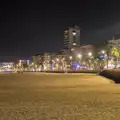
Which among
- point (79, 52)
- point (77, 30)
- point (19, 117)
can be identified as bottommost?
point (19, 117)

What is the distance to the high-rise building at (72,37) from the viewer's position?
188375mm

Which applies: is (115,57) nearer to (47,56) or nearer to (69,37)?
(47,56)

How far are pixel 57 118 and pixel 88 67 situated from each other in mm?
102077

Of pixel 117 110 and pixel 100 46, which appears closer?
pixel 117 110

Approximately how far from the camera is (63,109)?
38.7 ft

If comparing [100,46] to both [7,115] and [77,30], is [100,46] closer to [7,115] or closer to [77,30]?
[77,30]

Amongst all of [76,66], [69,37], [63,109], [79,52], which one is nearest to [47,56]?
[69,37]

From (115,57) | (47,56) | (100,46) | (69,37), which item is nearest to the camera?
(115,57)

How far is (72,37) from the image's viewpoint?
190125 millimetres

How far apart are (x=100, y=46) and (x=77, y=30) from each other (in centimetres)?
8308

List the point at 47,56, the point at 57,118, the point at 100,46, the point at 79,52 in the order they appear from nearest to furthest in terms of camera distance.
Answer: the point at 57,118 → the point at 100,46 → the point at 79,52 → the point at 47,56

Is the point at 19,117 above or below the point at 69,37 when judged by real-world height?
below

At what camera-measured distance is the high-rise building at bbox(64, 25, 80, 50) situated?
618 ft

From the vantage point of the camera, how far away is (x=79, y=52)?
452 ft
